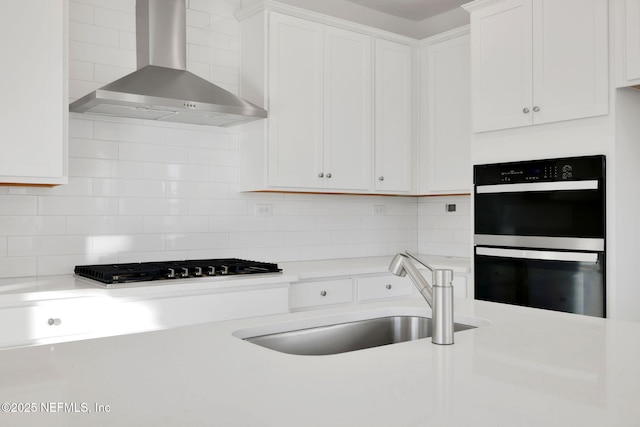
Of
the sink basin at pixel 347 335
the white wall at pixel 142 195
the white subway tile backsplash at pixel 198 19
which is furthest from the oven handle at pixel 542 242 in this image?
the white subway tile backsplash at pixel 198 19

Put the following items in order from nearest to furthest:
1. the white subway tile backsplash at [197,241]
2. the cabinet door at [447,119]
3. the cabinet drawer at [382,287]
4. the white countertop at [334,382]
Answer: the white countertop at [334,382]
the white subway tile backsplash at [197,241]
the cabinet drawer at [382,287]
the cabinet door at [447,119]

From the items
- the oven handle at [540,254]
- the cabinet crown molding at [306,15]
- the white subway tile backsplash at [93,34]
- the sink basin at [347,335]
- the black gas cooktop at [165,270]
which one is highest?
the cabinet crown molding at [306,15]

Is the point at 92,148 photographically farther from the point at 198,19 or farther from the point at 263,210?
the point at 263,210

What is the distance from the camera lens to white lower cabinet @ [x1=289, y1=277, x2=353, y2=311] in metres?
3.51

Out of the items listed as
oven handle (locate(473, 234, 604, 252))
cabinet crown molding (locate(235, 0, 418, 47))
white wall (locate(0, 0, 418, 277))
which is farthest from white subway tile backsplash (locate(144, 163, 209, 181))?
oven handle (locate(473, 234, 604, 252))

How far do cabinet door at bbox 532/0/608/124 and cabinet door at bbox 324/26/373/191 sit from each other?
1.22 metres

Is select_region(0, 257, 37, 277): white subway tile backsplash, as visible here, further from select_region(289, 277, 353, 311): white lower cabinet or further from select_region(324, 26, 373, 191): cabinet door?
select_region(324, 26, 373, 191): cabinet door

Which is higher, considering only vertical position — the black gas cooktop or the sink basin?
the black gas cooktop

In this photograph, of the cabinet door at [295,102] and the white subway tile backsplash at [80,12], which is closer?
the white subway tile backsplash at [80,12]

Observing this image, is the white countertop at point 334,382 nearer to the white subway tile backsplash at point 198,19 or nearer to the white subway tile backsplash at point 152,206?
the white subway tile backsplash at point 152,206

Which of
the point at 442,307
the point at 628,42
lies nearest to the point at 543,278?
the point at 628,42

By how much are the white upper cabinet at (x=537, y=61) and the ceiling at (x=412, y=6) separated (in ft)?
2.99

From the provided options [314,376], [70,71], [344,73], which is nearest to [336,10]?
[344,73]

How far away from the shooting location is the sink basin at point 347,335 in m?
1.79
